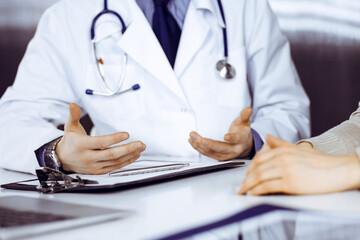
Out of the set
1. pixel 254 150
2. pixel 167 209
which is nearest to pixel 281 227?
pixel 167 209

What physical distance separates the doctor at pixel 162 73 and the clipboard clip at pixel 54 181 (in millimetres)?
461

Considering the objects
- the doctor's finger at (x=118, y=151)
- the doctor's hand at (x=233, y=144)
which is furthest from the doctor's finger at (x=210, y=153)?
the doctor's finger at (x=118, y=151)

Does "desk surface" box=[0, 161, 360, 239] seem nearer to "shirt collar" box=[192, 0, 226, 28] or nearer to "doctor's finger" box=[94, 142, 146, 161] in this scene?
"doctor's finger" box=[94, 142, 146, 161]

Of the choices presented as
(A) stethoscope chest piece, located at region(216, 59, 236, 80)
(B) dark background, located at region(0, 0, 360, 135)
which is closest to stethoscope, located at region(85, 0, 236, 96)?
(A) stethoscope chest piece, located at region(216, 59, 236, 80)

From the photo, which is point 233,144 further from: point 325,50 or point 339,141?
point 325,50

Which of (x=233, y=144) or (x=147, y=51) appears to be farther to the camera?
(x=147, y=51)

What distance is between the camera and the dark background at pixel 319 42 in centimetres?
238

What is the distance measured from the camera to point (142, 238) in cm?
43

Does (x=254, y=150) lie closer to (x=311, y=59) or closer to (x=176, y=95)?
(x=176, y=95)

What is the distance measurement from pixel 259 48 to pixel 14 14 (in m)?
1.52

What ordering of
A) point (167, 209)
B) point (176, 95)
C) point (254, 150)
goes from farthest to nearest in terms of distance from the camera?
1. point (176, 95)
2. point (254, 150)
3. point (167, 209)

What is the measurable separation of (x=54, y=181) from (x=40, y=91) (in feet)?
2.18

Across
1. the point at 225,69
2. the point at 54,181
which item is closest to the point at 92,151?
the point at 54,181

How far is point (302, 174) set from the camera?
1.95 ft
